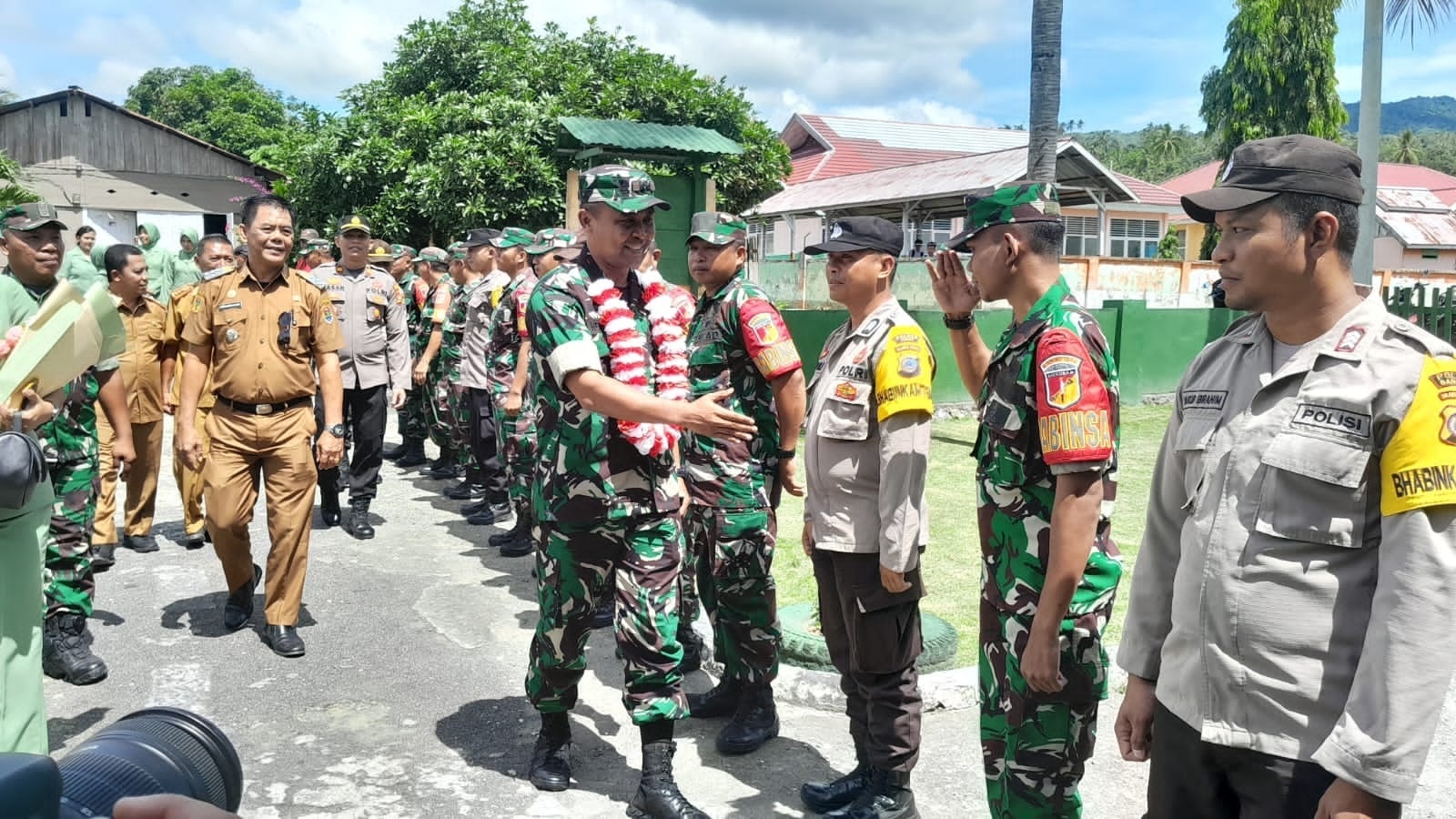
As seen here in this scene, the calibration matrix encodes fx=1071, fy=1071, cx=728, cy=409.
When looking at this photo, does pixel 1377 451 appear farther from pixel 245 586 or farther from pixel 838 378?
pixel 245 586

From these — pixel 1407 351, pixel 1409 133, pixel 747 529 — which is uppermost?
pixel 1409 133

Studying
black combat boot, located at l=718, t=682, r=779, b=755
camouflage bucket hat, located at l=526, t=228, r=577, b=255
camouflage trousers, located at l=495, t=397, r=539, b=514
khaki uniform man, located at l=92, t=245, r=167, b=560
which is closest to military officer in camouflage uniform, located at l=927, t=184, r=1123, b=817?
black combat boot, located at l=718, t=682, r=779, b=755

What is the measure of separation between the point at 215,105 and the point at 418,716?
229ft

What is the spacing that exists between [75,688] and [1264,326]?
203 inches

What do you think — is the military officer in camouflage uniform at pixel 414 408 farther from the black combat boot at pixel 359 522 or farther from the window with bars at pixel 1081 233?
the window with bars at pixel 1081 233

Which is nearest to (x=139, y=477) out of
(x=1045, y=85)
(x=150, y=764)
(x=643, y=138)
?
(x=150, y=764)

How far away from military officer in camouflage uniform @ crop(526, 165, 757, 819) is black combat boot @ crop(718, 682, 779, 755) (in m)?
0.52

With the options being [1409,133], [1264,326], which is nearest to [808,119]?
[1264,326]

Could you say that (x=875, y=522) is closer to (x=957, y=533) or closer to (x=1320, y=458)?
(x=1320, y=458)

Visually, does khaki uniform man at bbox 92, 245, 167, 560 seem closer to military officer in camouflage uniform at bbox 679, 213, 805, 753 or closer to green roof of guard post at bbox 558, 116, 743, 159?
military officer in camouflage uniform at bbox 679, 213, 805, 753

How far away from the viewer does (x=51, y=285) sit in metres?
5.66

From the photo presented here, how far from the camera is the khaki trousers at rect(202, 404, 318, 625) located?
5.46 m

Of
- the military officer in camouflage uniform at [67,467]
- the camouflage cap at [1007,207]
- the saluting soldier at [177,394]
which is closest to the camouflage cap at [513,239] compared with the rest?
the saluting soldier at [177,394]

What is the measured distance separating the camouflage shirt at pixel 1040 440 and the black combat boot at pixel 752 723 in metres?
1.61
